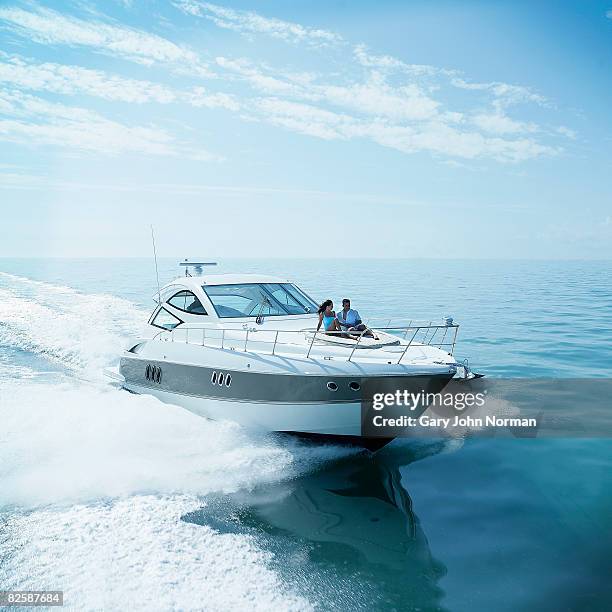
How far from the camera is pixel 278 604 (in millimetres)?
5113

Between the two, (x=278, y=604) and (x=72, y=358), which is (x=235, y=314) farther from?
(x=72, y=358)

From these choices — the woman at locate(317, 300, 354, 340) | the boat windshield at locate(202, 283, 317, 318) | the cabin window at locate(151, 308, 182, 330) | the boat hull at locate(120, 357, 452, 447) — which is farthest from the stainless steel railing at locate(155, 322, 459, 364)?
the boat windshield at locate(202, 283, 317, 318)

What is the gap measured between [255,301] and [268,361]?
8.62ft

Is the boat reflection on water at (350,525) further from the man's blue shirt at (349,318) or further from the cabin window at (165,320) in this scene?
the cabin window at (165,320)

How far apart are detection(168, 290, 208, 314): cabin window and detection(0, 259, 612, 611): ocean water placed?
200 cm

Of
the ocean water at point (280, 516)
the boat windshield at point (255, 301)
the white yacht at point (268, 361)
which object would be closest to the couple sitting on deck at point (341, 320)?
the white yacht at point (268, 361)

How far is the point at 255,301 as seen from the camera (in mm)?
11008

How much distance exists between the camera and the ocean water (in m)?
5.35

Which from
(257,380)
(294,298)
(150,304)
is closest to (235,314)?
(294,298)

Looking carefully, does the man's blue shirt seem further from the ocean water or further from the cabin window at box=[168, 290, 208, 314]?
the cabin window at box=[168, 290, 208, 314]

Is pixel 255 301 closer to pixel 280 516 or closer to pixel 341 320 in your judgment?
pixel 341 320

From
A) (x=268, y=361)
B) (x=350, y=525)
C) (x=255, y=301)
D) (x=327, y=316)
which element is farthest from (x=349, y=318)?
(x=350, y=525)

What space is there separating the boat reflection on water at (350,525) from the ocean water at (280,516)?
26mm

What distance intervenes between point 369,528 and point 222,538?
178 centimetres
